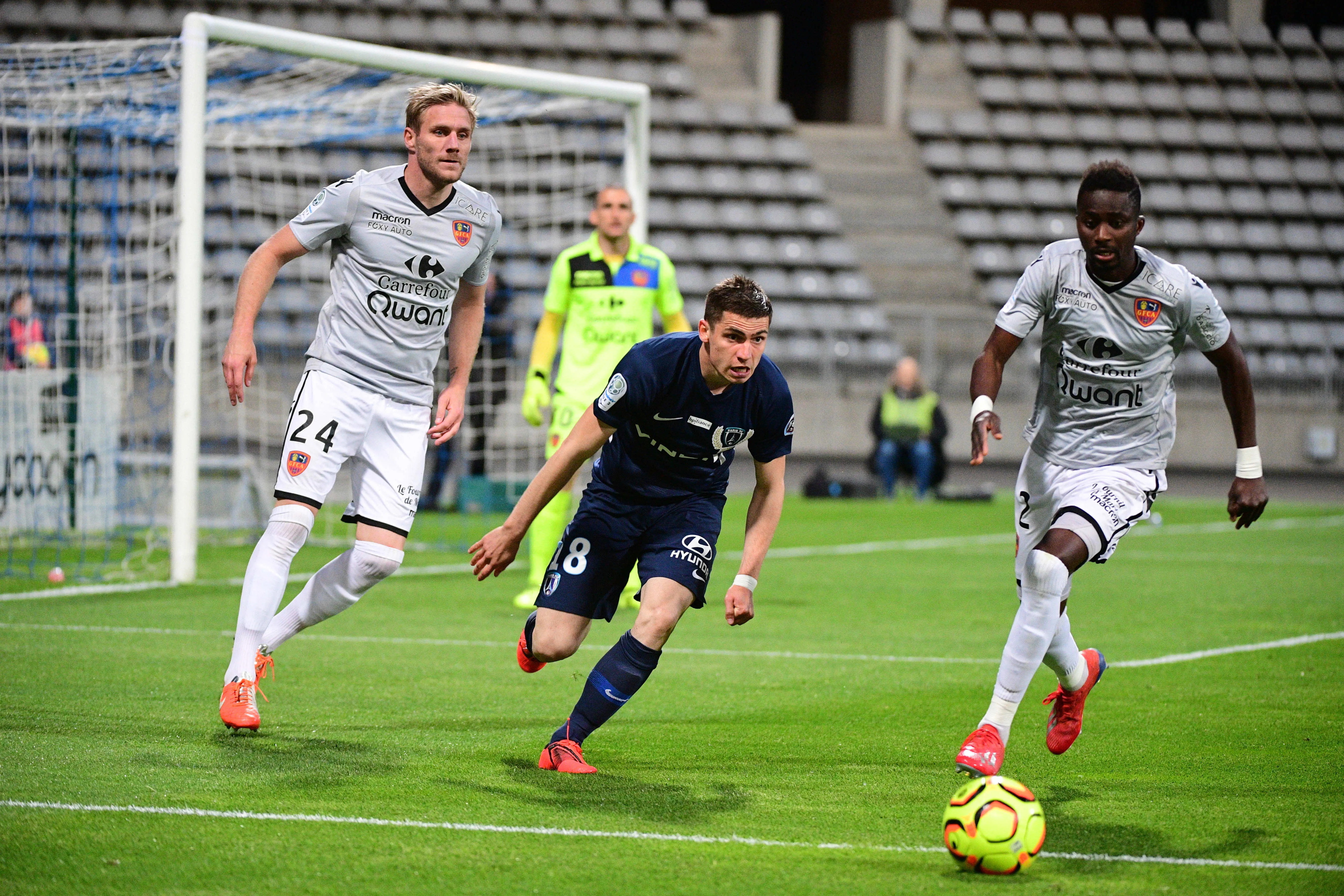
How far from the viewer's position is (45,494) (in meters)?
11.4

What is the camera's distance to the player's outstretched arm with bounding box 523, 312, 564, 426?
8.84 metres

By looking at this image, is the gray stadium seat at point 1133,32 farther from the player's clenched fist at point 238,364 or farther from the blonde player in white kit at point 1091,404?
the player's clenched fist at point 238,364

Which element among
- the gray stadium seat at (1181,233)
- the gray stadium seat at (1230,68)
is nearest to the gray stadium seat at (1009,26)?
the gray stadium seat at (1230,68)

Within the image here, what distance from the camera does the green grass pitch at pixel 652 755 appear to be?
3719mm

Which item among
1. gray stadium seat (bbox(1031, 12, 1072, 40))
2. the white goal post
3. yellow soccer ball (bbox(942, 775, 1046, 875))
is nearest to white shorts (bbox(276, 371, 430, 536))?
yellow soccer ball (bbox(942, 775, 1046, 875))

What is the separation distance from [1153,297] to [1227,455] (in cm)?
1902

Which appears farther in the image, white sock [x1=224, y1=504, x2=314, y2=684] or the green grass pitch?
white sock [x1=224, y1=504, x2=314, y2=684]

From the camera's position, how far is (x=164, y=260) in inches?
423

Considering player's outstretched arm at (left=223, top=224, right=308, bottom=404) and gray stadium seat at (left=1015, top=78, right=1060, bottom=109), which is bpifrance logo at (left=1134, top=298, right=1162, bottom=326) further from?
gray stadium seat at (left=1015, top=78, right=1060, bottom=109)

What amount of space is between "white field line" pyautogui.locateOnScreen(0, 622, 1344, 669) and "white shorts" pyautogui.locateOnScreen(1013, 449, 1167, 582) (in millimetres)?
2233

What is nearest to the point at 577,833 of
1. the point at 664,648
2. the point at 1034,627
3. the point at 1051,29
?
the point at 1034,627

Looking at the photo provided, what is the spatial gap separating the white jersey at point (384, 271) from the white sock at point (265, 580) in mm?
540

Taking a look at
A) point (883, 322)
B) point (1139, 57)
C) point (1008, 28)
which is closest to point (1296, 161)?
point (1139, 57)

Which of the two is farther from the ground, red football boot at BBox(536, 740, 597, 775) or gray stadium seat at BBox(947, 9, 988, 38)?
gray stadium seat at BBox(947, 9, 988, 38)
